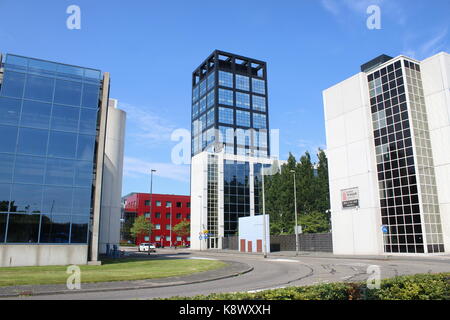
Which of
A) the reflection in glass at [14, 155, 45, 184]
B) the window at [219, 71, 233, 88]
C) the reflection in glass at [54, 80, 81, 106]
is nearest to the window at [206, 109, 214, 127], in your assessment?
the window at [219, 71, 233, 88]

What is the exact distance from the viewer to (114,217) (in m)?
42.4

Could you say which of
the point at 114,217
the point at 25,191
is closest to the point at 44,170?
the point at 25,191

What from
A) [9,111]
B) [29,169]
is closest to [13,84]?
[9,111]

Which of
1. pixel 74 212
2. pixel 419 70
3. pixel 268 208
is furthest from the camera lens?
pixel 268 208

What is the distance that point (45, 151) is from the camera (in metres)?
28.7

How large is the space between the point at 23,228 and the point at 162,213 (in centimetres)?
8254

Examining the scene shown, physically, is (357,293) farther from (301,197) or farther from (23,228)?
(301,197)

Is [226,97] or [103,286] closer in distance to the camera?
[103,286]

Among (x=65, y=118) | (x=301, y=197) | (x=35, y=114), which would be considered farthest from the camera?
(x=301, y=197)

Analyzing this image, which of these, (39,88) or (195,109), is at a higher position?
(195,109)

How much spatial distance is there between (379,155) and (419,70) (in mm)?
11023
